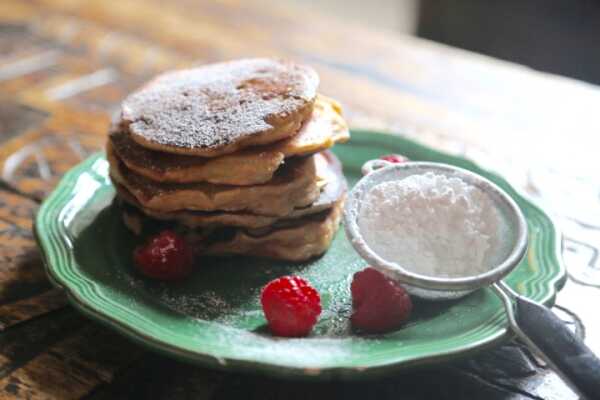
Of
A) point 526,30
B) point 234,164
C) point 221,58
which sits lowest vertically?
point 526,30

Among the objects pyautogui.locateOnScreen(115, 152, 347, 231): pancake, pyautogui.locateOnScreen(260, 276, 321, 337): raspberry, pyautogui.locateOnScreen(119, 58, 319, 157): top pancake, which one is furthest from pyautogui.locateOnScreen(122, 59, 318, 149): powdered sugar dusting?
pyautogui.locateOnScreen(260, 276, 321, 337): raspberry

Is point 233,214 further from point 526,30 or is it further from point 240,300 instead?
point 526,30

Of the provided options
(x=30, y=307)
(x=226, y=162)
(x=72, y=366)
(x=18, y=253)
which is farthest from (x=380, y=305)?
(x=18, y=253)

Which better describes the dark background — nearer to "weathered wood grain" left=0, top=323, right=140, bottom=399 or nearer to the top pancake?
the top pancake

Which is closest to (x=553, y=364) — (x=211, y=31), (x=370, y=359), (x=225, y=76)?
(x=370, y=359)

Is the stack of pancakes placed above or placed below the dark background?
above

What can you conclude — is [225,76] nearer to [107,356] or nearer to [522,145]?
[107,356]
